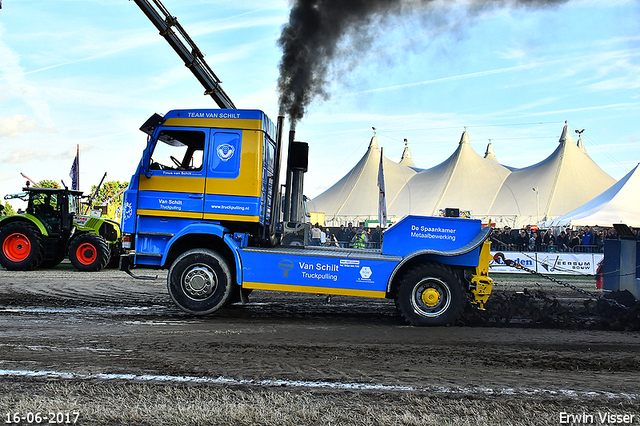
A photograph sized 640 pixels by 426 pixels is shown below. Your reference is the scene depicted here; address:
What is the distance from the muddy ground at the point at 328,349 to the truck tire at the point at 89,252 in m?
4.81

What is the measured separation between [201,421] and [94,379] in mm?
1334

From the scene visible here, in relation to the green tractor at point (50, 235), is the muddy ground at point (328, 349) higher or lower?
lower

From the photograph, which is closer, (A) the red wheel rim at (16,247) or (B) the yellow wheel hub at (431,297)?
(B) the yellow wheel hub at (431,297)

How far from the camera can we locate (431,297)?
6.83 m

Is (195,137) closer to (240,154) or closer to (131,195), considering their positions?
(240,154)

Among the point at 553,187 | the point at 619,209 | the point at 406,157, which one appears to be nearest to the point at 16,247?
the point at 619,209

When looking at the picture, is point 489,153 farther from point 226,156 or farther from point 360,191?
point 226,156

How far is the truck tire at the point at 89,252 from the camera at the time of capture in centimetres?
1351

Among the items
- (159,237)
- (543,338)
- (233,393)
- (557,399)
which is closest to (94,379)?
(233,393)

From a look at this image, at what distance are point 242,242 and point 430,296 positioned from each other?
2.79m

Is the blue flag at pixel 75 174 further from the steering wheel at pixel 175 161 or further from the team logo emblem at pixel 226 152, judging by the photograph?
the team logo emblem at pixel 226 152

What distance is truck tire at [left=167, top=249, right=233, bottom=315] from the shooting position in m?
7.05

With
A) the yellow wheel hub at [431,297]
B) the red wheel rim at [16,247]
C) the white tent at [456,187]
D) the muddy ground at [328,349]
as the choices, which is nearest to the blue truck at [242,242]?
the yellow wheel hub at [431,297]

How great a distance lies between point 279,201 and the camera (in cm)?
A: 778
